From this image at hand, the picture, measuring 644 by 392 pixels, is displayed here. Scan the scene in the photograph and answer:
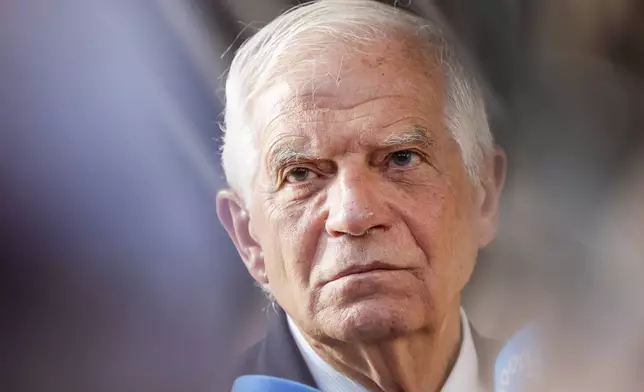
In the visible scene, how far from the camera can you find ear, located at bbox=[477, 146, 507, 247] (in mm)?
1008

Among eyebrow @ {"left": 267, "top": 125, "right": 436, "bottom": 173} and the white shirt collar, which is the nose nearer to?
eyebrow @ {"left": 267, "top": 125, "right": 436, "bottom": 173}

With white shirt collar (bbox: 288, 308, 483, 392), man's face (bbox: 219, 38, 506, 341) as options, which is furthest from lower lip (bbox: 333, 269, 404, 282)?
white shirt collar (bbox: 288, 308, 483, 392)

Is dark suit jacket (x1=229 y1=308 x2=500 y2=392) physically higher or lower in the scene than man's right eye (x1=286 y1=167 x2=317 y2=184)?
lower

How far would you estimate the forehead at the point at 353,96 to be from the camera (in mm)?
926

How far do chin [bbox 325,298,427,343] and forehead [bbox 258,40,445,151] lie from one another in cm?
23

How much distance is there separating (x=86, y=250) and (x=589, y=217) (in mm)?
757

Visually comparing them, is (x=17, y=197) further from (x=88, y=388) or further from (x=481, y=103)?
(x=481, y=103)

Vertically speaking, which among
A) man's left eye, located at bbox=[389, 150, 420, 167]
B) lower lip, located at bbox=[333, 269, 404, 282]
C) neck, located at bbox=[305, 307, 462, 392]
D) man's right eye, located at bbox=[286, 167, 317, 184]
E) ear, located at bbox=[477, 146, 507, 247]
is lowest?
neck, located at bbox=[305, 307, 462, 392]

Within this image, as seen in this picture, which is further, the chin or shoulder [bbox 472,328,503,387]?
shoulder [bbox 472,328,503,387]

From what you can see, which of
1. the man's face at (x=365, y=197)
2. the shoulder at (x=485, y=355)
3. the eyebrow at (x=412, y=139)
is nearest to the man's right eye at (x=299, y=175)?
the man's face at (x=365, y=197)

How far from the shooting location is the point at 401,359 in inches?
37.2

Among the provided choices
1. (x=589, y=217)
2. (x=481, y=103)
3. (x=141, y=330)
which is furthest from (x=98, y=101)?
(x=589, y=217)

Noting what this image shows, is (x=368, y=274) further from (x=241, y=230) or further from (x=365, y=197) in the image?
(x=241, y=230)

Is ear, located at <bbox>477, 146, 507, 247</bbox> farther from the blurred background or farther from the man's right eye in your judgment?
the man's right eye
